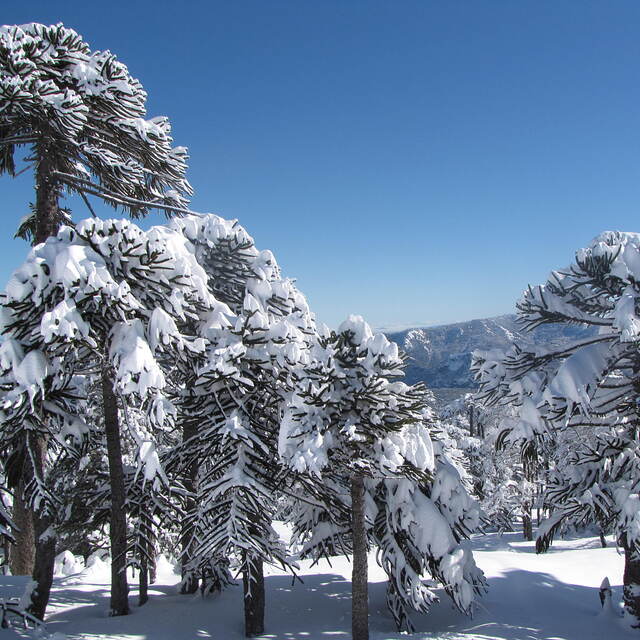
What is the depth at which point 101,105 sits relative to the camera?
1009 centimetres

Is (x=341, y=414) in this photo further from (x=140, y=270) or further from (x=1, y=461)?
(x=1, y=461)

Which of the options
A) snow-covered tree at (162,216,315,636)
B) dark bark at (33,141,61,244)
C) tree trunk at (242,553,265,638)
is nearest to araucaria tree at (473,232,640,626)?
snow-covered tree at (162,216,315,636)

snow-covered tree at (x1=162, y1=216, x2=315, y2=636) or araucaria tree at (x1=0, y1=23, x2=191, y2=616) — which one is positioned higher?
araucaria tree at (x1=0, y1=23, x2=191, y2=616)

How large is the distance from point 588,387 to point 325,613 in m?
8.41

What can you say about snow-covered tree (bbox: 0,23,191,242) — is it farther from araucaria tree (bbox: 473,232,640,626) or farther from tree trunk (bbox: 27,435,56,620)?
araucaria tree (bbox: 473,232,640,626)

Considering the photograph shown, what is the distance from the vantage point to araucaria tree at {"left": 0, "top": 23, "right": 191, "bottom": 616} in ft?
28.2

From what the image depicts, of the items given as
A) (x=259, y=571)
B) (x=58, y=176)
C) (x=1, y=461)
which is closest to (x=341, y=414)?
(x=259, y=571)

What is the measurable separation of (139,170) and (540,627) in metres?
14.2

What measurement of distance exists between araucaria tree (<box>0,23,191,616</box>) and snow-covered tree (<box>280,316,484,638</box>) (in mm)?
4586

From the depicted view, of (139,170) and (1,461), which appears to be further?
(139,170)

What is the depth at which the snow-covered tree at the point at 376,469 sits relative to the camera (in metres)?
9.68

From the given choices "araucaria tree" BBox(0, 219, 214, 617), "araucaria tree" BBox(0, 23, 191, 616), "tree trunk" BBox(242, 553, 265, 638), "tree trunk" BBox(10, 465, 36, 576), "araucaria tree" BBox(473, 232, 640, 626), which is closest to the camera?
"araucaria tree" BBox(0, 219, 214, 617)

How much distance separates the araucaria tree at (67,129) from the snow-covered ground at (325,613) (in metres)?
2.29

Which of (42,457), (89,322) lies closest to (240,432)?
(89,322)
